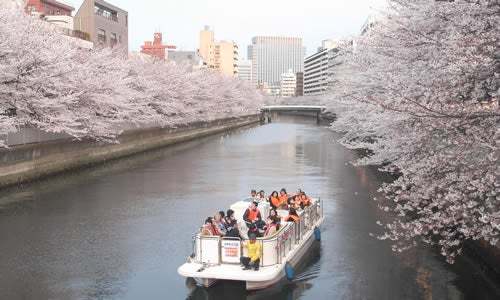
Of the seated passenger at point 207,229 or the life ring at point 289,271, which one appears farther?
the life ring at point 289,271

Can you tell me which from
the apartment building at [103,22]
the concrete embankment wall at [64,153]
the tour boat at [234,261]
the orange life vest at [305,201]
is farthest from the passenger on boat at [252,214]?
the apartment building at [103,22]

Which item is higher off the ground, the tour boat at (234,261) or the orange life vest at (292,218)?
the orange life vest at (292,218)

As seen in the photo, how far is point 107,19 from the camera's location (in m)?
72.2

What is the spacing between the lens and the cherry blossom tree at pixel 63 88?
2942 cm

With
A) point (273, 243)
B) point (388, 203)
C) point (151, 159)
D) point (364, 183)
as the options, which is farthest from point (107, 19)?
point (273, 243)

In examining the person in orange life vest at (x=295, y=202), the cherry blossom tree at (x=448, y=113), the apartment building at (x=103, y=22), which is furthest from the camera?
the apartment building at (x=103, y=22)

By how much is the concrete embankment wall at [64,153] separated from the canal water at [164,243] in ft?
Answer: 3.62

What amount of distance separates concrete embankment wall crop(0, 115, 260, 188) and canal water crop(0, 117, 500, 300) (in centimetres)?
110

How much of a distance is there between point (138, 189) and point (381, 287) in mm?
18007

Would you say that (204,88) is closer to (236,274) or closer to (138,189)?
(138,189)

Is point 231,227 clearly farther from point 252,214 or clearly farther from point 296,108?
point 296,108

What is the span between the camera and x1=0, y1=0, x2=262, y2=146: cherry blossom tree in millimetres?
29422

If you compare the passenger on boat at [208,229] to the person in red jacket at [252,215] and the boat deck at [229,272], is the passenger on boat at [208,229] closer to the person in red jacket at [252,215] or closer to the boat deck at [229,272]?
the boat deck at [229,272]

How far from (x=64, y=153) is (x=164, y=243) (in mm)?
19943
